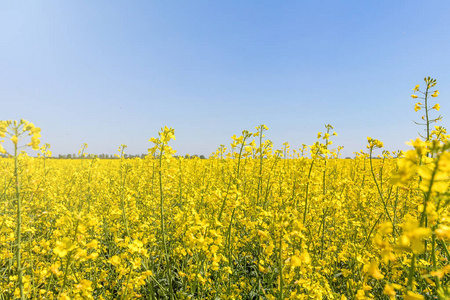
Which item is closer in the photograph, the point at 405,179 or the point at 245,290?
the point at 405,179

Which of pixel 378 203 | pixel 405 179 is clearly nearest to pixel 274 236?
pixel 405 179

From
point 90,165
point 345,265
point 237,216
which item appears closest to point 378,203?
point 345,265

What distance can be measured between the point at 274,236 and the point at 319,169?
150cm

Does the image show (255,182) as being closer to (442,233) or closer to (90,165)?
(90,165)

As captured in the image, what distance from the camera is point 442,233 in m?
0.78

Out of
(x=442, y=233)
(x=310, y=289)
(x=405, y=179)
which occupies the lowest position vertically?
(x=310, y=289)

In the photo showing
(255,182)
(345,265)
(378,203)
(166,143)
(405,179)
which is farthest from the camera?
(255,182)

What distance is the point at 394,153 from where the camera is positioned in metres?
5.18

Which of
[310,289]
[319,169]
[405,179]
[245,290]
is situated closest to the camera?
[405,179]

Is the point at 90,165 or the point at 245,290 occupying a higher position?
the point at 90,165

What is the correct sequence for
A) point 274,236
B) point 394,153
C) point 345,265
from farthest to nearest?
point 394,153
point 345,265
point 274,236

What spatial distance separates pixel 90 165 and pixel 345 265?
4.92 m

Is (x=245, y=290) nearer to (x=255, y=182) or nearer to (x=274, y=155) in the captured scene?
(x=255, y=182)

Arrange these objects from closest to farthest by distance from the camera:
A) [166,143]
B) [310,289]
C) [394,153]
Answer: [310,289]
[166,143]
[394,153]
